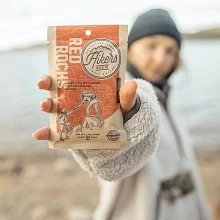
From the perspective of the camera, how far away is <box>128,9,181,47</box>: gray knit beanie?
3.39 feet

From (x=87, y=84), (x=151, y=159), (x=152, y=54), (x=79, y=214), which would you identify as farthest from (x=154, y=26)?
(x=79, y=214)

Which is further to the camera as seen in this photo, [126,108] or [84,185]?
[84,185]

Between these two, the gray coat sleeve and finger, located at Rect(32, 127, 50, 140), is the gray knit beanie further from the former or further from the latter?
finger, located at Rect(32, 127, 50, 140)

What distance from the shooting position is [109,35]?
23.9 inches

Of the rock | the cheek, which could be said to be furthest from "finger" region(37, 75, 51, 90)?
the rock

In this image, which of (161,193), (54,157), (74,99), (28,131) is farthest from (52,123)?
(28,131)

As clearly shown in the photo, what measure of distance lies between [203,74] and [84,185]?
13.9ft

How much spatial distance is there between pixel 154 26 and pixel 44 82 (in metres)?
0.53

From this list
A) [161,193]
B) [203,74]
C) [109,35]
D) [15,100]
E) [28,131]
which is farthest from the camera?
[203,74]

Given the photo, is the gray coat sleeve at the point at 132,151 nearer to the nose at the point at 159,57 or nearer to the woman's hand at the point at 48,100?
the woman's hand at the point at 48,100

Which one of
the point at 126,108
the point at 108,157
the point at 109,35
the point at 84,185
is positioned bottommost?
the point at 84,185

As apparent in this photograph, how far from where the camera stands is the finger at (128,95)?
578 mm

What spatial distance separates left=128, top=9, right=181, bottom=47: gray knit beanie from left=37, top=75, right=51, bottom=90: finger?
49 cm

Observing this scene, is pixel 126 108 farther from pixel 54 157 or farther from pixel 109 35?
pixel 54 157
